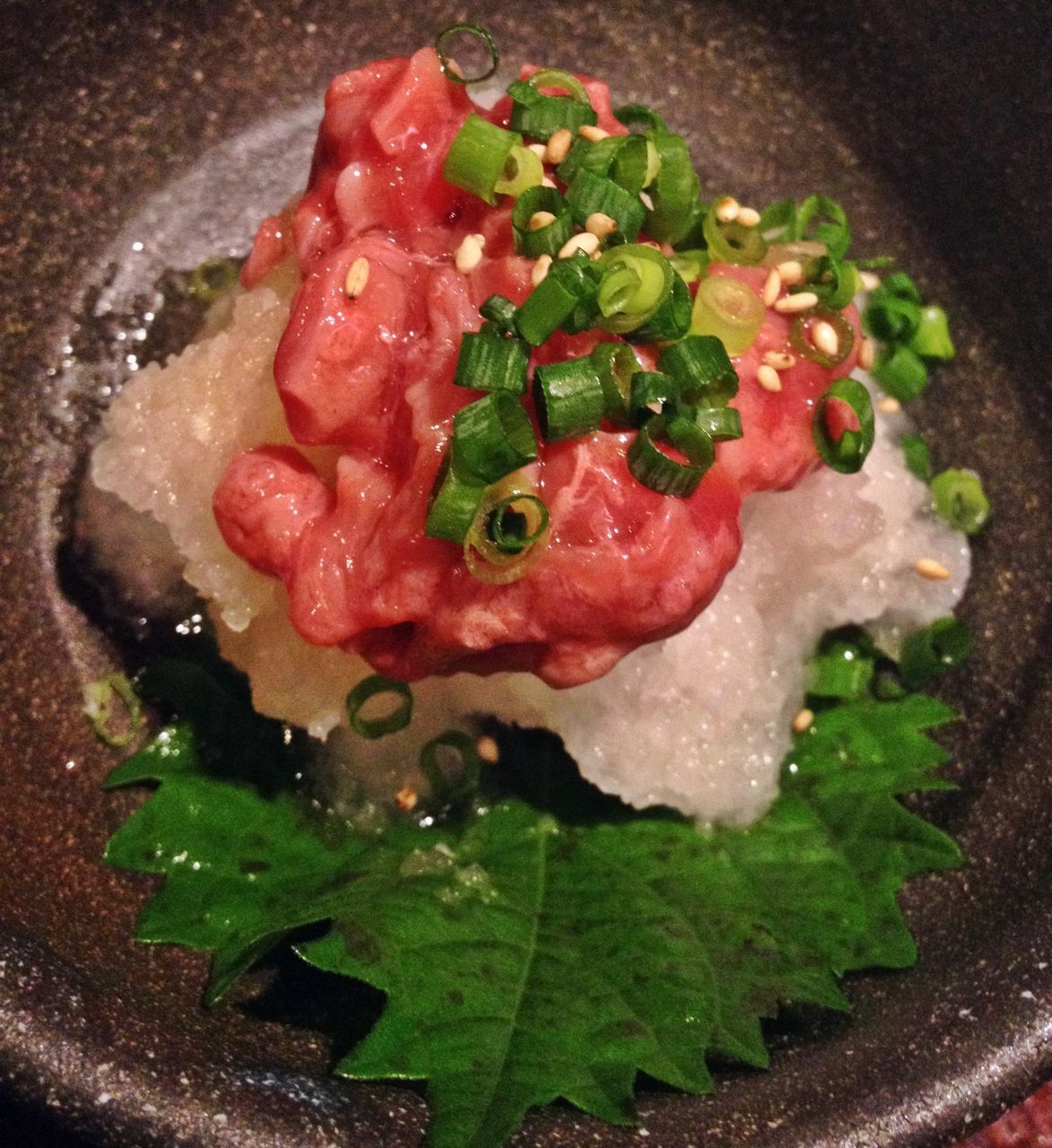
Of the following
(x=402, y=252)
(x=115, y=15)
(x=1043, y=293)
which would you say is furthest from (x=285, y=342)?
(x=1043, y=293)

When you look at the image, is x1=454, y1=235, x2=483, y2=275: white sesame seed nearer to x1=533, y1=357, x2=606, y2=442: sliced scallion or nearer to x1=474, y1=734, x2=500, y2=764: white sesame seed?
x1=533, y1=357, x2=606, y2=442: sliced scallion

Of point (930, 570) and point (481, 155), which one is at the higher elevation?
point (481, 155)

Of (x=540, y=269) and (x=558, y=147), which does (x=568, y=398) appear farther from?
(x=558, y=147)

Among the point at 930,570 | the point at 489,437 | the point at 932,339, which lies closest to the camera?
the point at 489,437

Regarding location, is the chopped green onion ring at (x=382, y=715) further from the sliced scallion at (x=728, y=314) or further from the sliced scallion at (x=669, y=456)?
the sliced scallion at (x=728, y=314)

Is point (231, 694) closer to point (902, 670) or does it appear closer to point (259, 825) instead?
point (259, 825)

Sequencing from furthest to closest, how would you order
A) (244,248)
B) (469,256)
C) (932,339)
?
(244,248), (932,339), (469,256)

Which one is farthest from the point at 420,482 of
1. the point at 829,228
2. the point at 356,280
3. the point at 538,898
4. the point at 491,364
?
the point at 829,228
